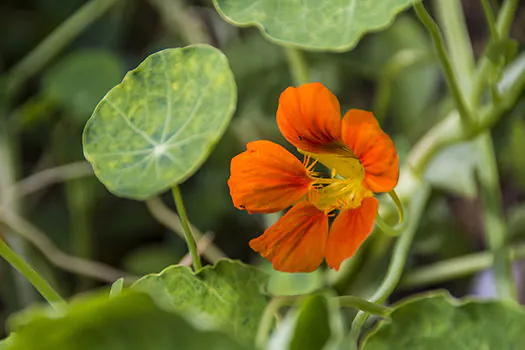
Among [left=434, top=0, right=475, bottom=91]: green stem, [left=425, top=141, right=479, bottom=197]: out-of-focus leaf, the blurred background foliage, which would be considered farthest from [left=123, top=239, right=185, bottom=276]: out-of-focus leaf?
[left=434, top=0, right=475, bottom=91]: green stem

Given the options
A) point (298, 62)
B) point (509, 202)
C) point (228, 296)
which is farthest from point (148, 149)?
point (509, 202)

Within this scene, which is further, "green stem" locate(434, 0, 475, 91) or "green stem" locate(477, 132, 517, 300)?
"green stem" locate(434, 0, 475, 91)

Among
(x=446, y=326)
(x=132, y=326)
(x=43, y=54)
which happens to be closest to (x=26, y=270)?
(x=132, y=326)

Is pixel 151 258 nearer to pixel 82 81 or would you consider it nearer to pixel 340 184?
Result: pixel 82 81

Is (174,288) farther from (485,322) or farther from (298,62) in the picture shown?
(298,62)

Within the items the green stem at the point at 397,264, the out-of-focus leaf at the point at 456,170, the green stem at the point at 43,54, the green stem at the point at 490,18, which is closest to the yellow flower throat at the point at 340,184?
the green stem at the point at 397,264

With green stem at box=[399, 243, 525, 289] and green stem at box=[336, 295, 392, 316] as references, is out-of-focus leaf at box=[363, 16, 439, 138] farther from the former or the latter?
green stem at box=[336, 295, 392, 316]
